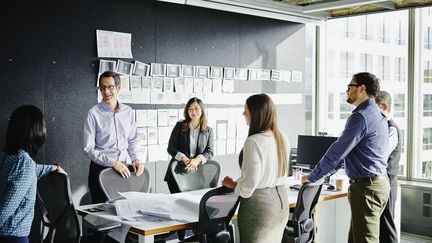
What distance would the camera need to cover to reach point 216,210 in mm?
2988

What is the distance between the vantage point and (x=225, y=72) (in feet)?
18.7

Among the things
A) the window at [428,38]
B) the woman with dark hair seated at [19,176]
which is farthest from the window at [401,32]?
the woman with dark hair seated at [19,176]

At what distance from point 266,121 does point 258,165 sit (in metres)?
0.29

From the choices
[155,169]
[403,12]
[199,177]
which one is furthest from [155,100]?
[403,12]

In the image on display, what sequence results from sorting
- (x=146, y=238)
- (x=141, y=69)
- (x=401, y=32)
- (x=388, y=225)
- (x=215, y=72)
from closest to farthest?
1. (x=146, y=238)
2. (x=388, y=225)
3. (x=141, y=69)
4. (x=215, y=72)
5. (x=401, y=32)

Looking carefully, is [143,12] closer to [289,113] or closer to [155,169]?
[155,169]

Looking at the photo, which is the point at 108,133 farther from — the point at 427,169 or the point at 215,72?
the point at 427,169

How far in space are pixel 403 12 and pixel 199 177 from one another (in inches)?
139

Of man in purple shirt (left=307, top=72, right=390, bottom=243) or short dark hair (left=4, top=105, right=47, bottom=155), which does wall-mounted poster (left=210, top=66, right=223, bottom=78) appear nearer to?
man in purple shirt (left=307, top=72, right=390, bottom=243)

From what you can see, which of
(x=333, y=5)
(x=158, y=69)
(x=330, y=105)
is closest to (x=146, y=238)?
(x=158, y=69)

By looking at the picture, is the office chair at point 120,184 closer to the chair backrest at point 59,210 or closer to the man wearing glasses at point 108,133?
the man wearing glasses at point 108,133

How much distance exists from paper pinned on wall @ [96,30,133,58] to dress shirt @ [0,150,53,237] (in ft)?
7.66

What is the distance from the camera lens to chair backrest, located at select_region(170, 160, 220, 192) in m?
4.14

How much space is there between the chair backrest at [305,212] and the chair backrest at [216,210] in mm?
551
